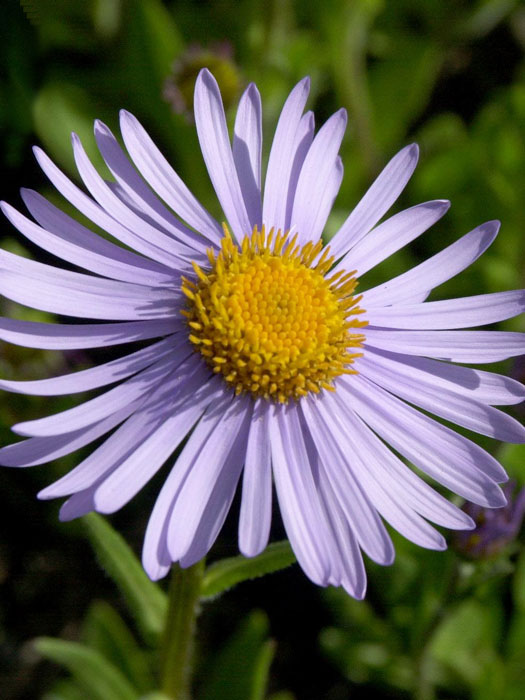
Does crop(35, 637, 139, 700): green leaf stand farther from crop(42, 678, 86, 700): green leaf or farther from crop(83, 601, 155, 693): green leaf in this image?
crop(42, 678, 86, 700): green leaf

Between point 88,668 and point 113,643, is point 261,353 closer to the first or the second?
point 88,668

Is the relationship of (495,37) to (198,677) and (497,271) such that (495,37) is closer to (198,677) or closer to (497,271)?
(497,271)

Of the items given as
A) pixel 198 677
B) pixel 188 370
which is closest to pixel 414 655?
pixel 198 677

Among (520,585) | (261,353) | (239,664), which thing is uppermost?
(261,353)

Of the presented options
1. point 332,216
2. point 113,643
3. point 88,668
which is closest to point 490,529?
point 88,668

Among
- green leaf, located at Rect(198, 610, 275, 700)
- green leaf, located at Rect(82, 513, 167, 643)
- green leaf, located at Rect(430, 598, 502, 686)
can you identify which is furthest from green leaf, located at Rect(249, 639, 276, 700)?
green leaf, located at Rect(430, 598, 502, 686)

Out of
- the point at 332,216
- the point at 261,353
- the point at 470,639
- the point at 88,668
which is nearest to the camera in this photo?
the point at 261,353

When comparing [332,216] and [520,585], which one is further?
[332,216]
